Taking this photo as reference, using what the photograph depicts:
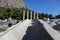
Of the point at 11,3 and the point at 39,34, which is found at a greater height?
the point at 11,3

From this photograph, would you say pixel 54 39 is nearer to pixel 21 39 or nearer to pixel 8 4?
pixel 21 39

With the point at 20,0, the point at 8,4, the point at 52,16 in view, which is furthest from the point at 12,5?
the point at 52,16

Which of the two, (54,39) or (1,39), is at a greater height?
(54,39)

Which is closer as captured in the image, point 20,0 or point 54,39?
point 54,39

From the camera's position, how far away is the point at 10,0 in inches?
7367

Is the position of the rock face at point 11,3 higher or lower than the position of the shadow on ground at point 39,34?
higher

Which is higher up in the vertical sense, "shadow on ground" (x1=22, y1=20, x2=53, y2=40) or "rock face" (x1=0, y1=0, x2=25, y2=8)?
"rock face" (x1=0, y1=0, x2=25, y2=8)

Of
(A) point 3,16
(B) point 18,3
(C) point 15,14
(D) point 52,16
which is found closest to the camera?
(A) point 3,16

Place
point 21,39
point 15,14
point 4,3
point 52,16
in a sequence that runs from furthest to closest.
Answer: point 4,3 < point 52,16 < point 15,14 < point 21,39

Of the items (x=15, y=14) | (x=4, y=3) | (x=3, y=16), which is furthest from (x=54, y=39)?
(x=4, y=3)

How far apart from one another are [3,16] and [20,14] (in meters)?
9.16

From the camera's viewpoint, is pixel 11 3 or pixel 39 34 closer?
pixel 39 34

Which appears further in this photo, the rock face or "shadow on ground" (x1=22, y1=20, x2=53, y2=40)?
the rock face

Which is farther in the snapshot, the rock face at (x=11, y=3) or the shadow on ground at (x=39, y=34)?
the rock face at (x=11, y=3)
